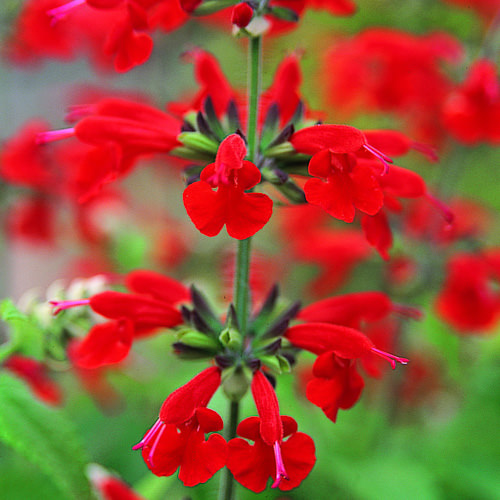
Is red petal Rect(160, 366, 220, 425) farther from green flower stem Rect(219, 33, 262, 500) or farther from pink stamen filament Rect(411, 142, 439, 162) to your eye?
pink stamen filament Rect(411, 142, 439, 162)

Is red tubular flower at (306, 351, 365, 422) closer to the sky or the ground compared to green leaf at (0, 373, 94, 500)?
closer to the sky

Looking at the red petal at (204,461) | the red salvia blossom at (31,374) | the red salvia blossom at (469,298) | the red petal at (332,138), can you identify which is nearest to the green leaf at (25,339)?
the red salvia blossom at (31,374)

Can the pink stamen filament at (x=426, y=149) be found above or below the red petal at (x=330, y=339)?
above

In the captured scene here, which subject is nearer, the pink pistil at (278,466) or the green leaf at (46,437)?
the pink pistil at (278,466)

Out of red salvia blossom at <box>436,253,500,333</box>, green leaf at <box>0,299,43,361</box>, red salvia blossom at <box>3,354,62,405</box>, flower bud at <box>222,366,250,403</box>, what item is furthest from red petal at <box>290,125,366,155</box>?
red salvia blossom at <box>436,253,500,333</box>

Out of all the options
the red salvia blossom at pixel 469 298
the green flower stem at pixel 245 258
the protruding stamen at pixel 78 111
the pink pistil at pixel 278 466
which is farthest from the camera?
the red salvia blossom at pixel 469 298

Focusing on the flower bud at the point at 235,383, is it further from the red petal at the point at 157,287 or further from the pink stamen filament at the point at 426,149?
the pink stamen filament at the point at 426,149

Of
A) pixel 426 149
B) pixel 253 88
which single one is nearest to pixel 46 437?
pixel 253 88

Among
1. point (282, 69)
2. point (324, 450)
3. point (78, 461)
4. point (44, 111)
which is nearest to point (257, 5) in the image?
point (282, 69)
